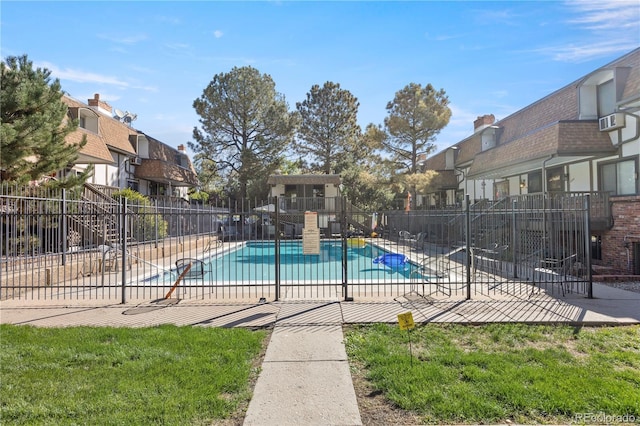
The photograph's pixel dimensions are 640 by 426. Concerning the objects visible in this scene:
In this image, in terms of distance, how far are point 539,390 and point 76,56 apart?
11625mm

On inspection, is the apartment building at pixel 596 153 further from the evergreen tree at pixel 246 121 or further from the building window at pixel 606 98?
the evergreen tree at pixel 246 121

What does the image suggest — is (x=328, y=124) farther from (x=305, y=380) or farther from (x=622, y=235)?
(x=305, y=380)

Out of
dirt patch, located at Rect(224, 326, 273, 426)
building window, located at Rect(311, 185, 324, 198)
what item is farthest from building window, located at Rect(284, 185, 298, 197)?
dirt patch, located at Rect(224, 326, 273, 426)

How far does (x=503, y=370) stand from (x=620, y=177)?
484 inches

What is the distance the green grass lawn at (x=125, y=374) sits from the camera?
3.25 metres

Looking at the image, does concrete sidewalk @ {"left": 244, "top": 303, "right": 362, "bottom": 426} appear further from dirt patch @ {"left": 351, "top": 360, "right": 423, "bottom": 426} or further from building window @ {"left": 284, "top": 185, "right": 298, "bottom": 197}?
building window @ {"left": 284, "top": 185, "right": 298, "bottom": 197}

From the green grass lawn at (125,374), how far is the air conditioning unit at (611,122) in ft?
45.3

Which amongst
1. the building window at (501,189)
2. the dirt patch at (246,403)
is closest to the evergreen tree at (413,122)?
the building window at (501,189)

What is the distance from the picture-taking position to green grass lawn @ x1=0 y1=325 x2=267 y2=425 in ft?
10.7

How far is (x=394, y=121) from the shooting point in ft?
84.7

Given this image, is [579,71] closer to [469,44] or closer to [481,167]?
[481,167]

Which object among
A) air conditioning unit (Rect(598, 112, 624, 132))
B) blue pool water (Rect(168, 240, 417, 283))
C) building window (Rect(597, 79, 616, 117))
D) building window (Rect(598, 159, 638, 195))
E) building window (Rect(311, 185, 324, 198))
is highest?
building window (Rect(597, 79, 616, 117))

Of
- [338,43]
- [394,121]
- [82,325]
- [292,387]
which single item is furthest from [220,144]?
[292,387]

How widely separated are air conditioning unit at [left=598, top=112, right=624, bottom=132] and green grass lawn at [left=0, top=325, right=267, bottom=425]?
13.8 m
